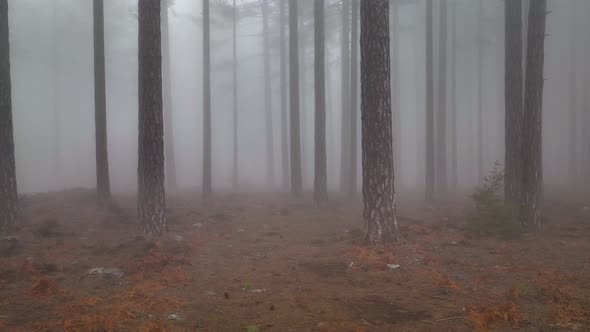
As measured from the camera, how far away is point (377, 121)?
875cm

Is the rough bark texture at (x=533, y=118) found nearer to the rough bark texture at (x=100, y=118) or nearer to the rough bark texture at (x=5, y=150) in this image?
the rough bark texture at (x=100, y=118)

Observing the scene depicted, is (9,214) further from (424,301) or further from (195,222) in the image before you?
(424,301)

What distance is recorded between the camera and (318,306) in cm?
552

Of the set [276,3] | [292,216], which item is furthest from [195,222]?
[276,3]

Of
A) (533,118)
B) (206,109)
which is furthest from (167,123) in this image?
(533,118)

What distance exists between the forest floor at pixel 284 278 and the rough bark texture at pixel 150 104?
5.28 ft

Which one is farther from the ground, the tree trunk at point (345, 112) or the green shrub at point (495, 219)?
the tree trunk at point (345, 112)

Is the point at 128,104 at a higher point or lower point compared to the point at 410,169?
higher

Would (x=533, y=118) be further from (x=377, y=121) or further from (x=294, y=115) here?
(x=294, y=115)

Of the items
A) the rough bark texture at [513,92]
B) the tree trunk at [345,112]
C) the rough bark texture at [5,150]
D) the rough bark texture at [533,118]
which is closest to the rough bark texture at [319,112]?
the tree trunk at [345,112]

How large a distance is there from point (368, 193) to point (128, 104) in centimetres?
4412

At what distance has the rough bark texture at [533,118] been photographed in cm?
1046

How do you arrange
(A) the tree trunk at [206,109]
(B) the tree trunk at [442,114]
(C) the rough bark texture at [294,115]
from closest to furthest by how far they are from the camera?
(A) the tree trunk at [206,109] → (C) the rough bark texture at [294,115] → (B) the tree trunk at [442,114]

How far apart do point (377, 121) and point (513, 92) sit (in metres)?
6.13
